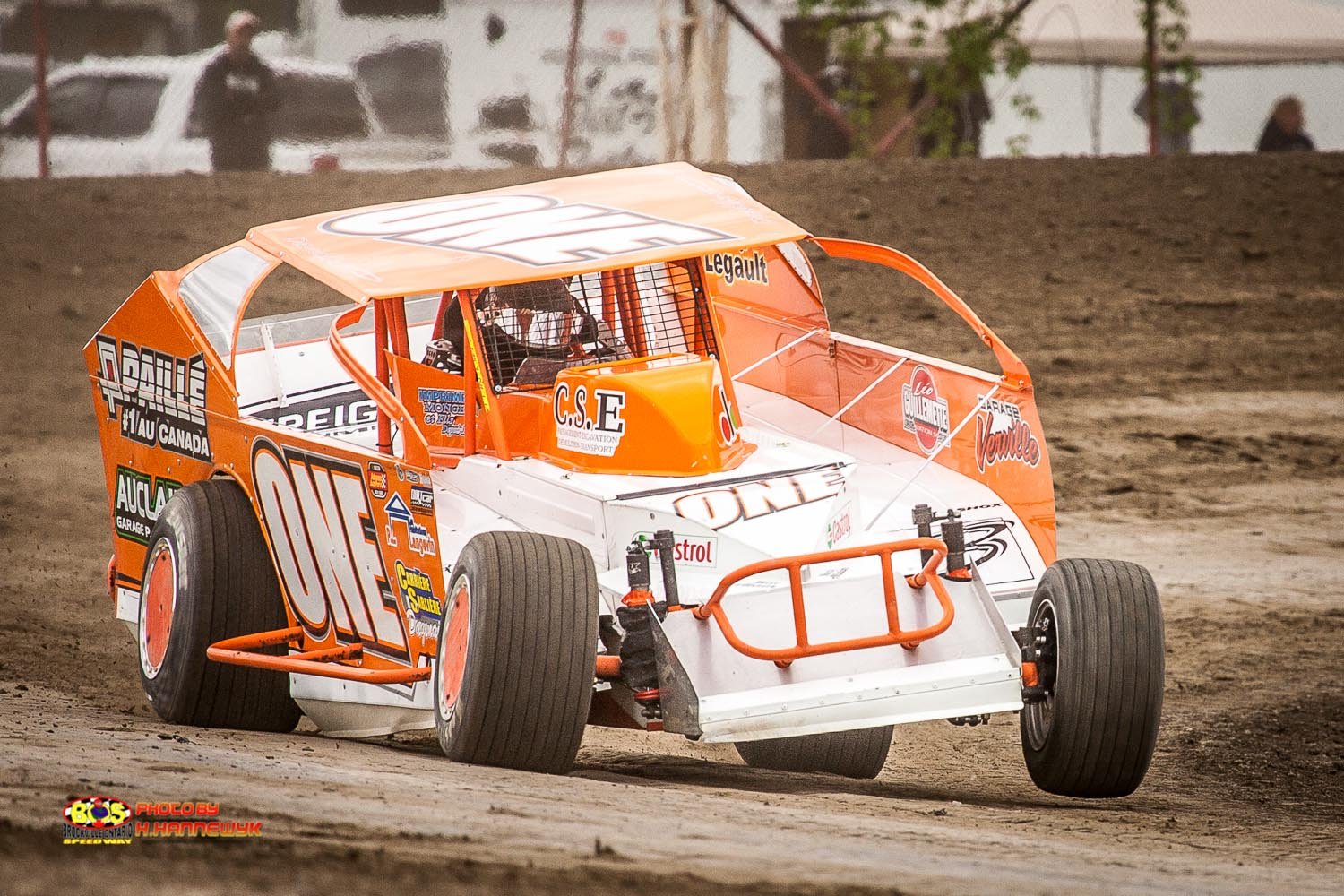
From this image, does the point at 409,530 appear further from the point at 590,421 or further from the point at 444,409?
the point at 444,409

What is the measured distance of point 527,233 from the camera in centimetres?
696

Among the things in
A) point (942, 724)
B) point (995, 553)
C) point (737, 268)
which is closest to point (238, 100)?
point (737, 268)

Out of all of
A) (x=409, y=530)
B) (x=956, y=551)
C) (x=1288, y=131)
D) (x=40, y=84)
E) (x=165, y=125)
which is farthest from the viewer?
(x=1288, y=131)

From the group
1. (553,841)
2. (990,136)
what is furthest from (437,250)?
(990,136)

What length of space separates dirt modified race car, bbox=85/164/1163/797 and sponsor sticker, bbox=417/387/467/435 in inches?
0.5

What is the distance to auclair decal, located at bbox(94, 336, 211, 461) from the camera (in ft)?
24.1

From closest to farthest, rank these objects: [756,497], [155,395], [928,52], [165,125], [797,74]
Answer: [756,497]
[155,395]
[165,125]
[797,74]
[928,52]

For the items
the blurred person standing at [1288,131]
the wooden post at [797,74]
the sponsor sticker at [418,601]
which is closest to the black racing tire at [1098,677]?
the sponsor sticker at [418,601]

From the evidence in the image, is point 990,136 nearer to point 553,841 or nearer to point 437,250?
point 437,250

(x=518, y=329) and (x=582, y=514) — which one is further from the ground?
(x=518, y=329)

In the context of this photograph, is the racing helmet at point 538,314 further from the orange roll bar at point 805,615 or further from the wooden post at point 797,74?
the wooden post at point 797,74

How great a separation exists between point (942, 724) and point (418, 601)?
3.06 m

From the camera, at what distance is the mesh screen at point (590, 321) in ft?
23.4

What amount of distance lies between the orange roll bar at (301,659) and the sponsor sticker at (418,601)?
136 millimetres
